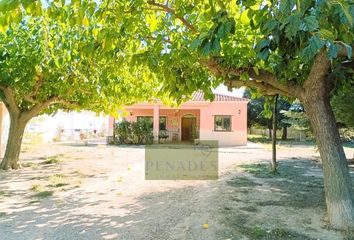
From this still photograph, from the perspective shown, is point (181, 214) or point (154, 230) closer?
point (154, 230)

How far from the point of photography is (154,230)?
5.25 meters

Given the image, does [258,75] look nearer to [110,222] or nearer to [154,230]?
[154,230]

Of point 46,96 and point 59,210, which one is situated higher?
point 46,96

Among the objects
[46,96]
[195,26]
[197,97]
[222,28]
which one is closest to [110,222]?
[195,26]

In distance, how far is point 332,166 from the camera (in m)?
5.62

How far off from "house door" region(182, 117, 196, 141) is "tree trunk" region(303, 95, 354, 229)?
24.0 m

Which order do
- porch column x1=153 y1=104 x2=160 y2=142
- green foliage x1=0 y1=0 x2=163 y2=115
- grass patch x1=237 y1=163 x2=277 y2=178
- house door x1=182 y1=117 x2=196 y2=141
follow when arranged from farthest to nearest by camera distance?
house door x1=182 y1=117 x2=196 y2=141
porch column x1=153 y1=104 x2=160 y2=142
grass patch x1=237 y1=163 x2=277 y2=178
green foliage x1=0 y1=0 x2=163 y2=115

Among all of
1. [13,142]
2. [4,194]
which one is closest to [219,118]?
[13,142]

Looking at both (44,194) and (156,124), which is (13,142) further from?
(156,124)

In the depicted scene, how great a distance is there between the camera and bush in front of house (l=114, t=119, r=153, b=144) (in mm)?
25641

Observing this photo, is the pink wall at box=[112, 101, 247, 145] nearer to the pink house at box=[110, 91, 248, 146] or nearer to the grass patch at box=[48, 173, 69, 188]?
the pink house at box=[110, 91, 248, 146]

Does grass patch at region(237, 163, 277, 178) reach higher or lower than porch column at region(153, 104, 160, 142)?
lower

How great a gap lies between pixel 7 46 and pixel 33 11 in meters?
6.24

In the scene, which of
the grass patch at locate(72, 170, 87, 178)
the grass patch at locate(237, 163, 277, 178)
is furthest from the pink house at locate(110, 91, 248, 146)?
the grass patch at locate(72, 170, 87, 178)
